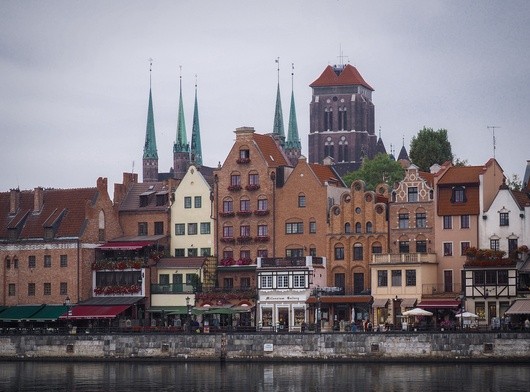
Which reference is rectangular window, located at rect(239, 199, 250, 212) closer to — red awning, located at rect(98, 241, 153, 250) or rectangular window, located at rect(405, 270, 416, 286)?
red awning, located at rect(98, 241, 153, 250)

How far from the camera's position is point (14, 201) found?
144250 mm

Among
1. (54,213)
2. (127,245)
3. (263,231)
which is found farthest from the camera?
(54,213)

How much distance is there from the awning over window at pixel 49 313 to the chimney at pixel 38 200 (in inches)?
423

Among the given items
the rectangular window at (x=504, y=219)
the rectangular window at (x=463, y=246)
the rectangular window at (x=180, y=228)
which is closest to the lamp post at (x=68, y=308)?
the rectangular window at (x=180, y=228)

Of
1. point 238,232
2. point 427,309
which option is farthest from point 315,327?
point 238,232

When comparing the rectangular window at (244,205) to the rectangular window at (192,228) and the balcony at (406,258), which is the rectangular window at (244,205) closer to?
the rectangular window at (192,228)

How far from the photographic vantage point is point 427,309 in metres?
124

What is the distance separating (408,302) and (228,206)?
799 inches

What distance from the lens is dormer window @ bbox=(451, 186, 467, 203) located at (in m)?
127

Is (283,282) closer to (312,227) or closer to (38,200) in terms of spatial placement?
(312,227)

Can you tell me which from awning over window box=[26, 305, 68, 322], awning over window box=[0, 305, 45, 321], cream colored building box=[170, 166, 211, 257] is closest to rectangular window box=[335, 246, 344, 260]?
cream colored building box=[170, 166, 211, 257]

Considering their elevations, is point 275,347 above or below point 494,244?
below

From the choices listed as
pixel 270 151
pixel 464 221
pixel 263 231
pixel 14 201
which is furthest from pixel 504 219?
pixel 14 201

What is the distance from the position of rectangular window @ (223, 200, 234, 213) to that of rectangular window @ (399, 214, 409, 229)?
631 inches
